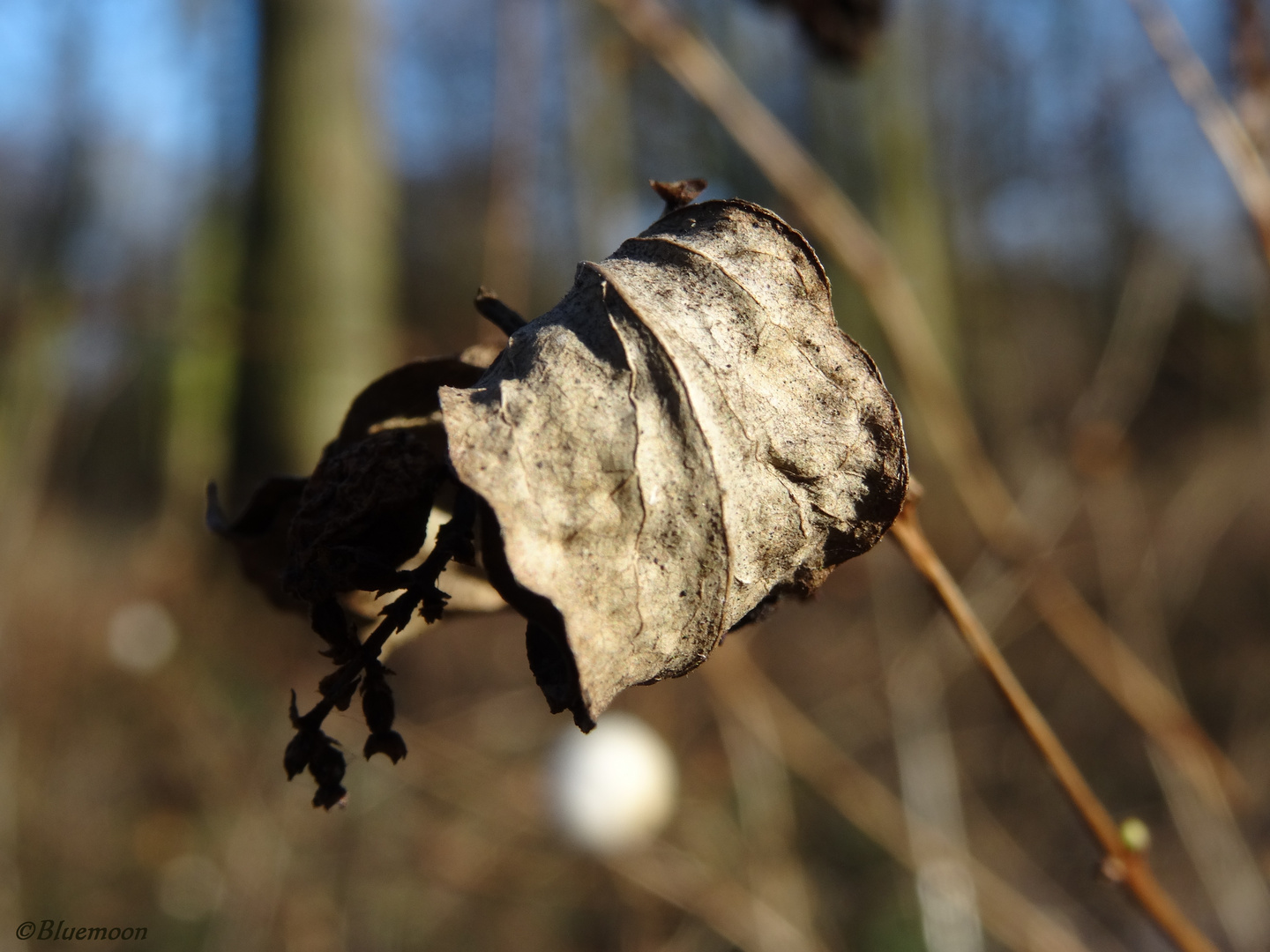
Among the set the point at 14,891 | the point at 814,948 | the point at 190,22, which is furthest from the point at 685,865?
the point at 190,22

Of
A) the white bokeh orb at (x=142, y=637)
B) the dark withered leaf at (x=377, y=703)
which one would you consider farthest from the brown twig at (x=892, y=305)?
the white bokeh orb at (x=142, y=637)

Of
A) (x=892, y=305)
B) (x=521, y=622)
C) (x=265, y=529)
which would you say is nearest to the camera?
(x=265, y=529)

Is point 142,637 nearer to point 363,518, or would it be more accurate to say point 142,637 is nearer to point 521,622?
point 521,622

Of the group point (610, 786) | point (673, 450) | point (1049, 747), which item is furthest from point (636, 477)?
point (610, 786)

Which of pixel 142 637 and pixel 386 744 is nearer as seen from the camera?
pixel 386 744

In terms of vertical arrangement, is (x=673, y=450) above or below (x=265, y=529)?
above

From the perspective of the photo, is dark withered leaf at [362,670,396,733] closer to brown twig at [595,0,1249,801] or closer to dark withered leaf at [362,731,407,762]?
dark withered leaf at [362,731,407,762]

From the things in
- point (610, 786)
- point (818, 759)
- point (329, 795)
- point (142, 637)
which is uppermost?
point (329, 795)

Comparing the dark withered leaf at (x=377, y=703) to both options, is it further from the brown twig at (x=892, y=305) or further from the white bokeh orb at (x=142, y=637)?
the white bokeh orb at (x=142, y=637)
